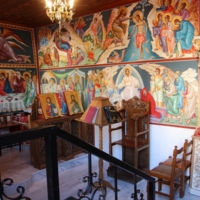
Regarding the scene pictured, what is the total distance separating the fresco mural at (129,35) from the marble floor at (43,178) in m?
2.27

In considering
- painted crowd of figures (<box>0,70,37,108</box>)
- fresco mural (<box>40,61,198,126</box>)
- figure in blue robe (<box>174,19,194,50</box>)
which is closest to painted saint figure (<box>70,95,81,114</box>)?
fresco mural (<box>40,61,198,126</box>)

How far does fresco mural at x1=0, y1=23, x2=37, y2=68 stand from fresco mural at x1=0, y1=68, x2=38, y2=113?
0.61ft

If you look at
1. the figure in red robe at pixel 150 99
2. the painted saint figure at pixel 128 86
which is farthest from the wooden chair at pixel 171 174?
the painted saint figure at pixel 128 86

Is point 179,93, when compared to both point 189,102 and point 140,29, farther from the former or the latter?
point 140,29

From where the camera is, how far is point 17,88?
6.07 m

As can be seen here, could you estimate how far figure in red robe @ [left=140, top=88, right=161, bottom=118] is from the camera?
4.29 meters

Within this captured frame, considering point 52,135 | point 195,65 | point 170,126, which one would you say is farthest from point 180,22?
point 52,135

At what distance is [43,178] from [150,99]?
2.50 metres

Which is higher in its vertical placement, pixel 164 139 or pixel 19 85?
pixel 19 85

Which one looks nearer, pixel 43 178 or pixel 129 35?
pixel 43 178

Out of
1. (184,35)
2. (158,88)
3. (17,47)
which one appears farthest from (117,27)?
(17,47)

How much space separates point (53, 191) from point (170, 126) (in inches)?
135

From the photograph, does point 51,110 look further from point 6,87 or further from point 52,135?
point 52,135

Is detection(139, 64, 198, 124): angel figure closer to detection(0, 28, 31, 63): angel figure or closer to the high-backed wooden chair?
the high-backed wooden chair
